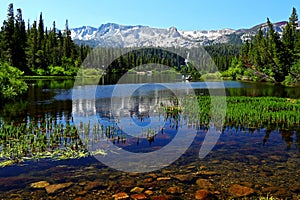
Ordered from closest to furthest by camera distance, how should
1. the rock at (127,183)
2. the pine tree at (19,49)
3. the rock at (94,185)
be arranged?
the rock at (94,185)
the rock at (127,183)
the pine tree at (19,49)

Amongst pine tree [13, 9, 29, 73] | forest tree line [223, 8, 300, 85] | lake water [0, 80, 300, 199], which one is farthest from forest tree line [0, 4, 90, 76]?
lake water [0, 80, 300, 199]

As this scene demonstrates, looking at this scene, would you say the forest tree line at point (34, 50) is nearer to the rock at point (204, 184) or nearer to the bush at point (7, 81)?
the bush at point (7, 81)

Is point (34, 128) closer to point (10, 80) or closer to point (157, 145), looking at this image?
point (157, 145)

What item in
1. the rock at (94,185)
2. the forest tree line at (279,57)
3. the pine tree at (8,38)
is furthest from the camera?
the pine tree at (8,38)

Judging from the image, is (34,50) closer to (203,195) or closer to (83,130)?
(83,130)

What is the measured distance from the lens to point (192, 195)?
1065cm

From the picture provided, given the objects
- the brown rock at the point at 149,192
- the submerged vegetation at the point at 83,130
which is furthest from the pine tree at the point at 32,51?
the brown rock at the point at 149,192

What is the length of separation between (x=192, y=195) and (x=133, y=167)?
3.78 meters

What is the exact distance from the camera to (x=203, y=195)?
10609 mm

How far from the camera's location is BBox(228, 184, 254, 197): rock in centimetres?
1069

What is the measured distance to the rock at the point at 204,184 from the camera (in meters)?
11.3

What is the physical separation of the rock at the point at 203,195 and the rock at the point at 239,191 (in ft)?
2.79

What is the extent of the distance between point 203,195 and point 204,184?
3.38 feet

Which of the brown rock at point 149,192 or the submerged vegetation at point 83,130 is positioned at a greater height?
the submerged vegetation at point 83,130
